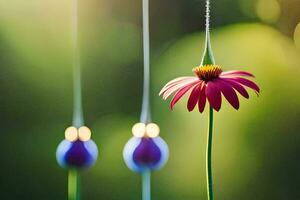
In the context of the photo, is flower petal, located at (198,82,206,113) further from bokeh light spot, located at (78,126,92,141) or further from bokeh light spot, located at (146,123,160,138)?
bokeh light spot, located at (78,126,92,141)

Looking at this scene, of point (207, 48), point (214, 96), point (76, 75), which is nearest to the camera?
point (214, 96)

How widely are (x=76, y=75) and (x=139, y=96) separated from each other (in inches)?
6.8

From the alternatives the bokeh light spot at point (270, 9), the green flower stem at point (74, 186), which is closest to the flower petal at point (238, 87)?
the bokeh light spot at point (270, 9)

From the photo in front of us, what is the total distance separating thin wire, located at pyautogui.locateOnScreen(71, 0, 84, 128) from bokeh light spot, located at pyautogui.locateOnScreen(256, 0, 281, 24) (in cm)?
46

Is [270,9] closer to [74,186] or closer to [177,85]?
[177,85]

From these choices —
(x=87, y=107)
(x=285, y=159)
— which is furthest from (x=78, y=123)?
(x=285, y=159)

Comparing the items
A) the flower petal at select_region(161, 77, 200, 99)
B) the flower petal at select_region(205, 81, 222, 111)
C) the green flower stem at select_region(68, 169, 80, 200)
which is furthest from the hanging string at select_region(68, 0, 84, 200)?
the flower petal at select_region(205, 81, 222, 111)

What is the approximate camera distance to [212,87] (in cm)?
97

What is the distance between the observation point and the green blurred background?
46.2 inches

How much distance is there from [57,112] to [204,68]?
0.43 m

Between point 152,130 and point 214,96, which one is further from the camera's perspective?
point 152,130

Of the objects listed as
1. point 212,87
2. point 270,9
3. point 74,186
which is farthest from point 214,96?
point 74,186

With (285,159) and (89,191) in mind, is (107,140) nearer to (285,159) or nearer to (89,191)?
(89,191)

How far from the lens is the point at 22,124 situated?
125 centimetres
